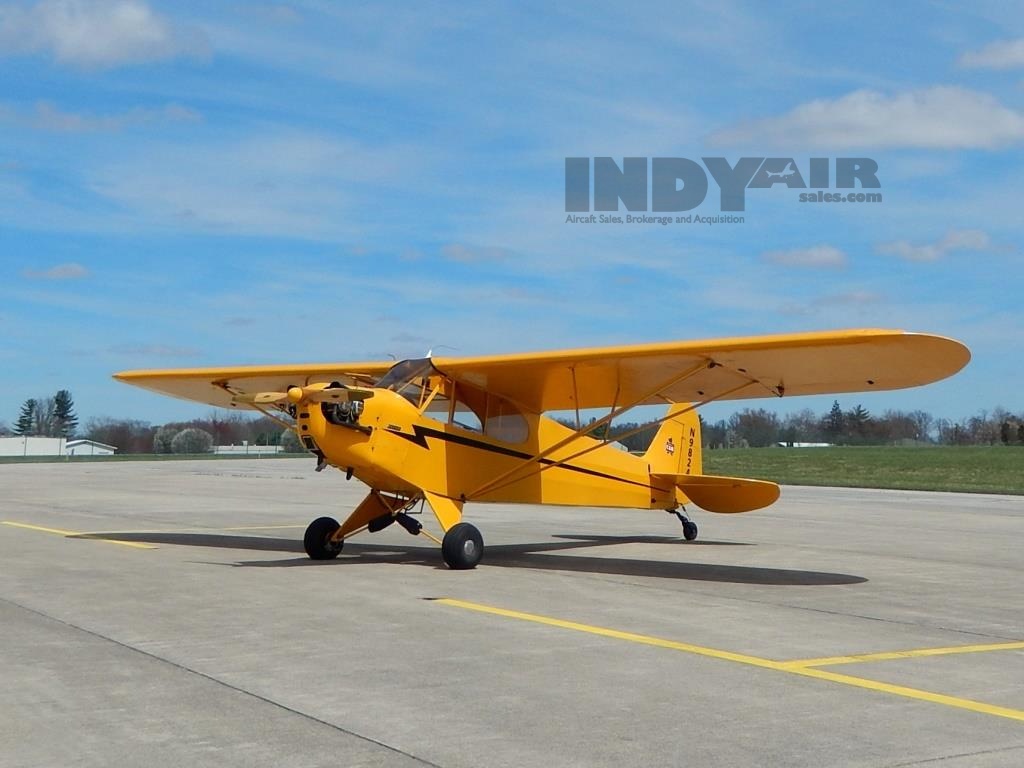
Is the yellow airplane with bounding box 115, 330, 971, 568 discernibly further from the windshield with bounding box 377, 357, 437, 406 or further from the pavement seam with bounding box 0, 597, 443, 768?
the pavement seam with bounding box 0, 597, 443, 768

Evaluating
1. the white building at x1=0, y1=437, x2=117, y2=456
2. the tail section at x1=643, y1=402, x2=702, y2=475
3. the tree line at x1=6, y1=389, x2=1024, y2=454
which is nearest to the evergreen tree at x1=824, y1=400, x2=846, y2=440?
the tree line at x1=6, y1=389, x2=1024, y2=454

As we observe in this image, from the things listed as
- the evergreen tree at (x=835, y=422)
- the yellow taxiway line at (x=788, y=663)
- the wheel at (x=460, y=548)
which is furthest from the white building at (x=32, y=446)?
the yellow taxiway line at (x=788, y=663)

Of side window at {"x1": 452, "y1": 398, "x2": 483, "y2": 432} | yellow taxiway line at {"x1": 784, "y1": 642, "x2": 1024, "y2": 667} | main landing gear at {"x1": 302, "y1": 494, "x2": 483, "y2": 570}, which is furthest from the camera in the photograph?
side window at {"x1": 452, "y1": 398, "x2": 483, "y2": 432}

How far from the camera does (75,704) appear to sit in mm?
6094

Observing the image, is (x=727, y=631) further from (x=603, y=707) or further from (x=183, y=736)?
(x=183, y=736)

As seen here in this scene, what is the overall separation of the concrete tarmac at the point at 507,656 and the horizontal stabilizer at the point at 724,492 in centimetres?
76

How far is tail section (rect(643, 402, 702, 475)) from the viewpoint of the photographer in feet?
59.0

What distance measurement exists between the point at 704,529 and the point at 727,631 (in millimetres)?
12334

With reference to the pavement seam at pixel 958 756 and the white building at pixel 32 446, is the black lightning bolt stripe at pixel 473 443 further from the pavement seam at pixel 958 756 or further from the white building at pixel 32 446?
the white building at pixel 32 446

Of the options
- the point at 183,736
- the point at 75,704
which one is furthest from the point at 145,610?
the point at 183,736

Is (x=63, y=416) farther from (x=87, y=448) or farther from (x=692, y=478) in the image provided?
(x=692, y=478)

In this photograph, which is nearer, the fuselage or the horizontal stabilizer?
the fuselage

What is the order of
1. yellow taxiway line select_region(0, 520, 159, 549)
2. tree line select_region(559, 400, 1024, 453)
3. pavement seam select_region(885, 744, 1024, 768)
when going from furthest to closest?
tree line select_region(559, 400, 1024, 453), yellow taxiway line select_region(0, 520, 159, 549), pavement seam select_region(885, 744, 1024, 768)

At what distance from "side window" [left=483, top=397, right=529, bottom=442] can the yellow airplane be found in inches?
0.7
